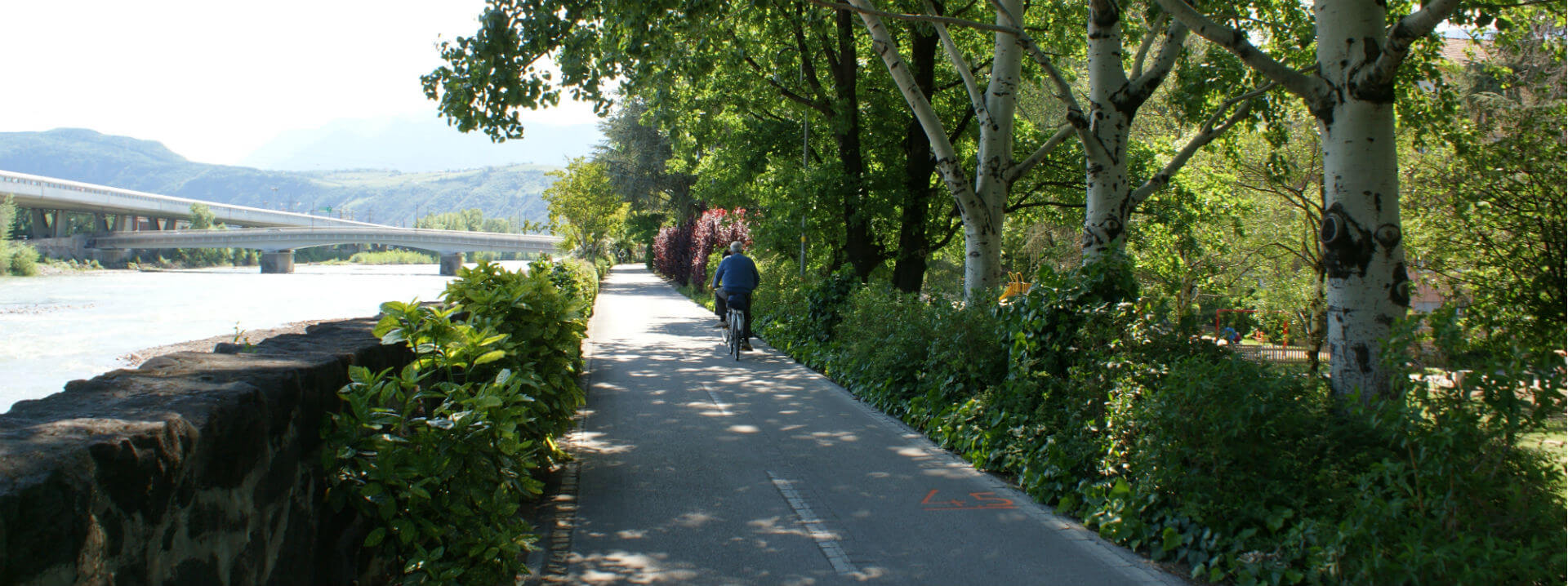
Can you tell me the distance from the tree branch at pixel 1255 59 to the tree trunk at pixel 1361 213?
118 mm

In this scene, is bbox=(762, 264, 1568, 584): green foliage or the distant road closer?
bbox=(762, 264, 1568, 584): green foliage

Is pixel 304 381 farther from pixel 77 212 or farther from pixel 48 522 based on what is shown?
pixel 77 212

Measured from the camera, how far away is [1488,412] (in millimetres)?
3805

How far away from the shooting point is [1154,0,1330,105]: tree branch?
5.88 meters

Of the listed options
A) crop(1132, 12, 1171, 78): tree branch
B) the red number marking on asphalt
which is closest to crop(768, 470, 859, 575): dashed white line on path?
the red number marking on asphalt

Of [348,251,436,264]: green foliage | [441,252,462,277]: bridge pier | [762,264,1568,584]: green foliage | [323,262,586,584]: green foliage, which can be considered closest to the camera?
[323,262,586,584]: green foliage

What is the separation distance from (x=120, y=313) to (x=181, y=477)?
17590 millimetres

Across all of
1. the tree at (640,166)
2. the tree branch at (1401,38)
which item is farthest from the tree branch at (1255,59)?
the tree at (640,166)

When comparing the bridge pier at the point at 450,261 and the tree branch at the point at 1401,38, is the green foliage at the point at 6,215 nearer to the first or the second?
the tree branch at the point at 1401,38

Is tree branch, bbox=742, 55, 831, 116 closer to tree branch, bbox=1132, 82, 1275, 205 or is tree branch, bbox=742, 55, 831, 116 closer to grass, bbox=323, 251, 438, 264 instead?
tree branch, bbox=1132, 82, 1275, 205

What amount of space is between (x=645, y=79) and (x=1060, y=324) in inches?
273

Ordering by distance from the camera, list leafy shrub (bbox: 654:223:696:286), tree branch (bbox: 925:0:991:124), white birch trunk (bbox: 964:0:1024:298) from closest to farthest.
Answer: tree branch (bbox: 925:0:991:124)
white birch trunk (bbox: 964:0:1024:298)
leafy shrub (bbox: 654:223:696:286)

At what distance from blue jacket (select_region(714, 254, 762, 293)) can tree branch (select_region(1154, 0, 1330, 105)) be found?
8.63 metres

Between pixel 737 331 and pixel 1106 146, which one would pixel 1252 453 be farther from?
pixel 737 331
